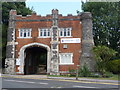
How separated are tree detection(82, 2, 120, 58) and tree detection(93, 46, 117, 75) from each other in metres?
11.5

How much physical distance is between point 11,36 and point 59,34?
23.1ft

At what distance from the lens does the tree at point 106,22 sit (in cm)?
3378

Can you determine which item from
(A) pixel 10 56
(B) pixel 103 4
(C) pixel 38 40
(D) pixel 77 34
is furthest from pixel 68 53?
(B) pixel 103 4

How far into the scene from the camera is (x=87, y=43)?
1022 inches

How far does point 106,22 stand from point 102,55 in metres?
12.6

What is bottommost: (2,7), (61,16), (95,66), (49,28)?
(95,66)

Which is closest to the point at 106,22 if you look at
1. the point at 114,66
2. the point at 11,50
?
the point at 114,66

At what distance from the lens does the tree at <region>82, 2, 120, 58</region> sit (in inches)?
1330

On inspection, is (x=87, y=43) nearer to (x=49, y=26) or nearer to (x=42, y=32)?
(x=49, y=26)

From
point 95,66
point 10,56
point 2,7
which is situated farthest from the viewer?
point 2,7

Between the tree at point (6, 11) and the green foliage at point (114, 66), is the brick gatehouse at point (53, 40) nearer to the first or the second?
the tree at point (6, 11)

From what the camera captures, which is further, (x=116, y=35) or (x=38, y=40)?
(x=116, y=35)

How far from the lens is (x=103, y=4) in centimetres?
3491

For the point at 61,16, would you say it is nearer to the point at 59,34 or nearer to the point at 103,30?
the point at 59,34
